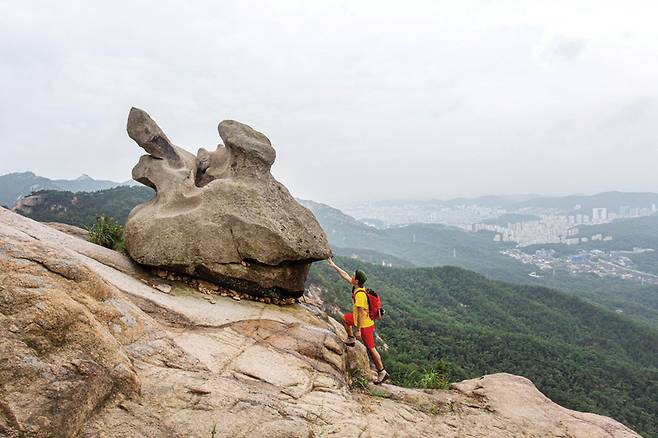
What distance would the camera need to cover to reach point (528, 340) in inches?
2210

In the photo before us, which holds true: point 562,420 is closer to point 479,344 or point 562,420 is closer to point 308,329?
point 308,329

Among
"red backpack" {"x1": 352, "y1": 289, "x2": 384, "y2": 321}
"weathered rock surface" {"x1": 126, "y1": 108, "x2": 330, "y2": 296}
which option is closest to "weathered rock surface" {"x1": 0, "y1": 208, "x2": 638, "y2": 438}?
"weathered rock surface" {"x1": 126, "y1": 108, "x2": 330, "y2": 296}

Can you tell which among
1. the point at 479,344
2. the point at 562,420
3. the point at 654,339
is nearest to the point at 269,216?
the point at 562,420

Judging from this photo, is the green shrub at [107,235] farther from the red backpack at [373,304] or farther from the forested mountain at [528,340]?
the forested mountain at [528,340]

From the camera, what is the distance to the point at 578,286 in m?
155

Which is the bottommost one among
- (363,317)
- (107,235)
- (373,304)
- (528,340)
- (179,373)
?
(528,340)

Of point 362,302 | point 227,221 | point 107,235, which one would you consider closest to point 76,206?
point 107,235

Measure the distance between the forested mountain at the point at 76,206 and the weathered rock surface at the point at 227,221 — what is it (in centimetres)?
3736

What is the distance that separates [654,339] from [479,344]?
4674 centimetres

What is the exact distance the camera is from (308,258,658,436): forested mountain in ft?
147

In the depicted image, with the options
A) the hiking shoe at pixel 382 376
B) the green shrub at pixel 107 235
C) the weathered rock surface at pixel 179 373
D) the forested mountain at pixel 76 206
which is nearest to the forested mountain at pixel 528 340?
the hiking shoe at pixel 382 376

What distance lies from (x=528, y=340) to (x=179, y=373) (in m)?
60.8

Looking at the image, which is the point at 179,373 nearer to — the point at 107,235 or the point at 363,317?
the point at 363,317

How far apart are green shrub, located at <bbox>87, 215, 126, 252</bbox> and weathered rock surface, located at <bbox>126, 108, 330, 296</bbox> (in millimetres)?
1123
